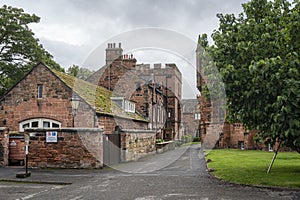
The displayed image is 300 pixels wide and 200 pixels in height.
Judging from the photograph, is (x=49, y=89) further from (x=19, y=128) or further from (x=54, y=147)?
(x=54, y=147)

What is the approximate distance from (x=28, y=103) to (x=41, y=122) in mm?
1671

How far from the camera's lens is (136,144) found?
86.8 feet

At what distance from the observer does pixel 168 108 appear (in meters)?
57.5

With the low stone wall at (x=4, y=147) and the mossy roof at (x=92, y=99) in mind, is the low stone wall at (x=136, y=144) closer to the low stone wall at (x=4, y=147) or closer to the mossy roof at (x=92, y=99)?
the mossy roof at (x=92, y=99)

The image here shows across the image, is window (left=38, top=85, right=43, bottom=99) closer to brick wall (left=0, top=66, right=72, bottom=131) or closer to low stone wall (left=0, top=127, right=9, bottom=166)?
brick wall (left=0, top=66, right=72, bottom=131)

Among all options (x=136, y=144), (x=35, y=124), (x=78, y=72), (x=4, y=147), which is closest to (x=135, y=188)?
(x=4, y=147)

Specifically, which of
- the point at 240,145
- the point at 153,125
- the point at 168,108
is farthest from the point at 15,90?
the point at 168,108

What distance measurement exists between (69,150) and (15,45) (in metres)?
21.2

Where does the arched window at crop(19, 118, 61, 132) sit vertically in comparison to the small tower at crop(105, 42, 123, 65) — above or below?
below

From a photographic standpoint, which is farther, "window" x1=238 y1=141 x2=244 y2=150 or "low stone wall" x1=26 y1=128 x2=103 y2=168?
"window" x1=238 y1=141 x2=244 y2=150

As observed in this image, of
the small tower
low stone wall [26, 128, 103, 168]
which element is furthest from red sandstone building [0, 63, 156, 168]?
the small tower

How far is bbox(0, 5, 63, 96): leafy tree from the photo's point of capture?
3578cm

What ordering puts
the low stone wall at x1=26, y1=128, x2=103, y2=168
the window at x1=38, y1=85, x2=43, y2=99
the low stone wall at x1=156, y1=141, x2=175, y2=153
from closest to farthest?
1. the low stone wall at x1=26, y1=128, x2=103, y2=168
2. the window at x1=38, y1=85, x2=43, y2=99
3. the low stone wall at x1=156, y1=141, x2=175, y2=153

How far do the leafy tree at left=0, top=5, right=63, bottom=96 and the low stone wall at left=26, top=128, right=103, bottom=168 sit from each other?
58.1 ft
